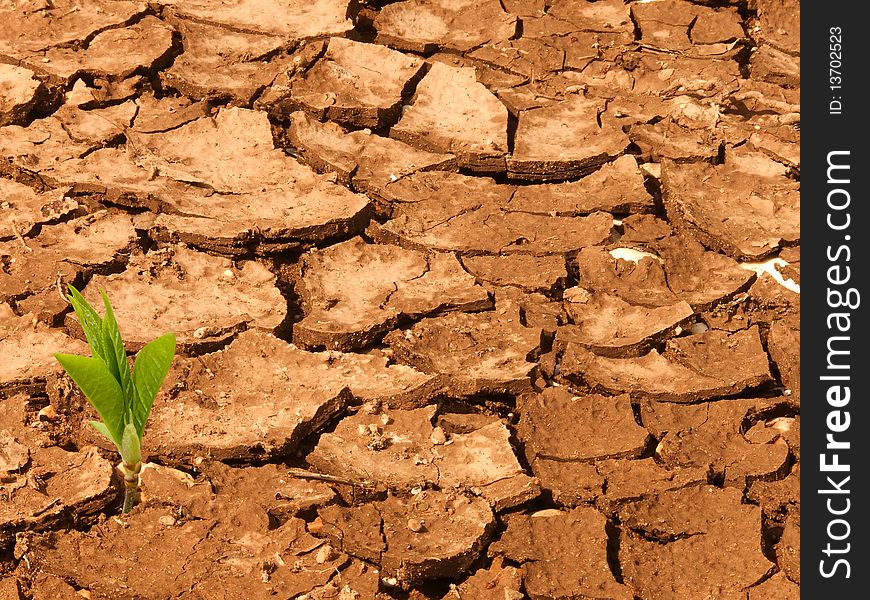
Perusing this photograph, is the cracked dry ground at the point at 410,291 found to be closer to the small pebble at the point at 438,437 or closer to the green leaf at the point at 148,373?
the small pebble at the point at 438,437

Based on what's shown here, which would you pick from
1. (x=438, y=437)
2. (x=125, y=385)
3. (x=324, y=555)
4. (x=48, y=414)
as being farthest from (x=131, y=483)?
(x=438, y=437)

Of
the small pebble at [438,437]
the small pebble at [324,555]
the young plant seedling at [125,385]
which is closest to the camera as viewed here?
the small pebble at [324,555]

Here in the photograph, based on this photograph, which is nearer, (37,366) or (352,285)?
(37,366)

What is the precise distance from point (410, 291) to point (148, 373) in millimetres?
810

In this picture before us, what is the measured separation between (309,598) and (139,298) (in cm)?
106

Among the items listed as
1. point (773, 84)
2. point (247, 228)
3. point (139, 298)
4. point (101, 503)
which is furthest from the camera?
point (773, 84)

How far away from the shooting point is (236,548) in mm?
2330

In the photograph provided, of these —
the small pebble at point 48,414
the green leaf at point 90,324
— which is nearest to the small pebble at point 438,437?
the green leaf at point 90,324

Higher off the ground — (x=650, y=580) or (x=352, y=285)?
(x=352, y=285)

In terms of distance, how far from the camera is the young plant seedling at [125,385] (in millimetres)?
2438

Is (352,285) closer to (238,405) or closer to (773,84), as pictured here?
(238,405)

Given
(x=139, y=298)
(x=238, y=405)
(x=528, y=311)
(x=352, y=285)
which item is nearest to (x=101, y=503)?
(x=238, y=405)

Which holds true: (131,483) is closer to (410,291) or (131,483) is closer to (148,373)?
(148,373)

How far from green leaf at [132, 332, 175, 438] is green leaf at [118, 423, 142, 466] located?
0.03 m
